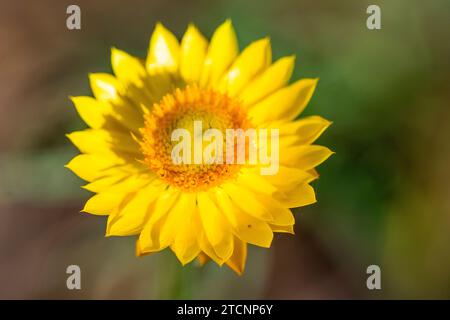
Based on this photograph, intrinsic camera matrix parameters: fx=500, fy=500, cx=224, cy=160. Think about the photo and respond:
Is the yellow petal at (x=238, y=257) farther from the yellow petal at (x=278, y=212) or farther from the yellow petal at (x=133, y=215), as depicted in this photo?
the yellow petal at (x=133, y=215)

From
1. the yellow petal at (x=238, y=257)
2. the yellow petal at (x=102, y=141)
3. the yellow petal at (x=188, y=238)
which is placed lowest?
the yellow petal at (x=238, y=257)

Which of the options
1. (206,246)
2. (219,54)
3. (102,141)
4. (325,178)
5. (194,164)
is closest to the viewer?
(206,246)

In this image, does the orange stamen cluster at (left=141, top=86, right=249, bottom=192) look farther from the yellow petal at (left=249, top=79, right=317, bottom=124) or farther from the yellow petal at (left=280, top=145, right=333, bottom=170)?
the yellow petal at (left=280, top=145, right=333, bottom=170)

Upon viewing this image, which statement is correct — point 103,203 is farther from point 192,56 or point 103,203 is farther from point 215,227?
point 192,56

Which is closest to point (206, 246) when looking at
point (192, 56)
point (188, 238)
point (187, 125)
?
point (188, 238)

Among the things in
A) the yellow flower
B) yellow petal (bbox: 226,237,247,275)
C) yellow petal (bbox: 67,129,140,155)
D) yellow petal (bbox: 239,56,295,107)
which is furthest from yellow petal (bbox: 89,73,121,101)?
yellow petal (bbox: 226,237,247,275)

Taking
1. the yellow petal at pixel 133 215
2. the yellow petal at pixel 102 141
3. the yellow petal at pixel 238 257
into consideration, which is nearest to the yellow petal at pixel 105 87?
the yellow petal at pixel 102 141
